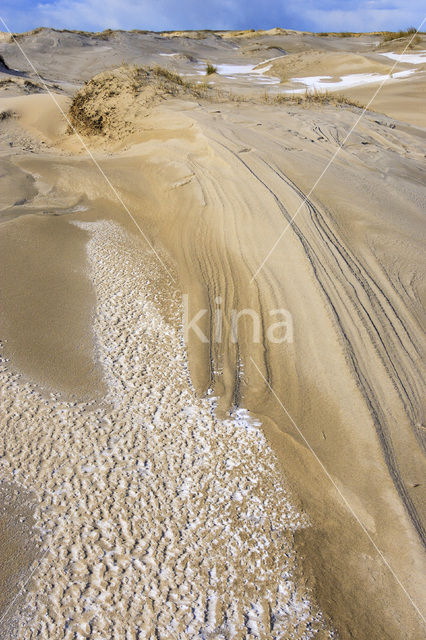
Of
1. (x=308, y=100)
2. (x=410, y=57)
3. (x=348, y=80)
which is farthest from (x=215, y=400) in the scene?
(x=410, y=57)

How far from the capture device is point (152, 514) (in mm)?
1522

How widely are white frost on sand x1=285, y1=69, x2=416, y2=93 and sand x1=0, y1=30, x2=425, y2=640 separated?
6965mm

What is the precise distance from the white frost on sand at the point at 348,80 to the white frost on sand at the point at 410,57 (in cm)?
103

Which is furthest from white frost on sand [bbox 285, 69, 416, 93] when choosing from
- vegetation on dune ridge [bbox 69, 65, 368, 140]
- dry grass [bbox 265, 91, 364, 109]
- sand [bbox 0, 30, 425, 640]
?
sand [bbox 0, 30, 425, 640]

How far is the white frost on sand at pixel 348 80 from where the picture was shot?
32.8 feet

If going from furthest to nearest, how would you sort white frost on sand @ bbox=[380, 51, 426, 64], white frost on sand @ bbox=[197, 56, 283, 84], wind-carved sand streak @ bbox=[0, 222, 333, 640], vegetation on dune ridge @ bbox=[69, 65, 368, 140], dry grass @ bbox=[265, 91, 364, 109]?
white frost on sand @ bbox=[380, 51, 426, 64] → white frost on sand @ bbox=[197, 56, 283, 84] → dry grass @ bbox=[265, 91, 364, 109] → vegetation on dune ridge @ bbox=[69, 65, 368, 140] → wind-carved sand streak @ bbox=[0, 222, 333, 640]

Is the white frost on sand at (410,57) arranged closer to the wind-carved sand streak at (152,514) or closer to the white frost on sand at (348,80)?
the white frost on sand at (348,80)

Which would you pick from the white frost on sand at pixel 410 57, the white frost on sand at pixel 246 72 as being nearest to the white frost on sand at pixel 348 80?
the white frost on sand at pixel 246 72


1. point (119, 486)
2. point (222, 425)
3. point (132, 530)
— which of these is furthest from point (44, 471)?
point (222, 425)

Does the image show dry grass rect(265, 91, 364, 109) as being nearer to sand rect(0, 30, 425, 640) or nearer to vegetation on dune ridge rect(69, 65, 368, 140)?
vegetation on dune ridge rect(69, 65, 368, 140)

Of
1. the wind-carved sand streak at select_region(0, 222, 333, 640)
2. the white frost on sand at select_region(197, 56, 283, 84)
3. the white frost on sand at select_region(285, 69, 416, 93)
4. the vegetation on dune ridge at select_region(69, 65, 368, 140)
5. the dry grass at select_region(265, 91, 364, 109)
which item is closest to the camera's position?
the wind-carved sand streak at select_region(0, 222, 333, 640)

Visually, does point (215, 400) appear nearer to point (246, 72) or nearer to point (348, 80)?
point (348, 80)

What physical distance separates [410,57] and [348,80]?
291 cm

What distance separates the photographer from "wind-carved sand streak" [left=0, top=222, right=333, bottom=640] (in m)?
1.28
